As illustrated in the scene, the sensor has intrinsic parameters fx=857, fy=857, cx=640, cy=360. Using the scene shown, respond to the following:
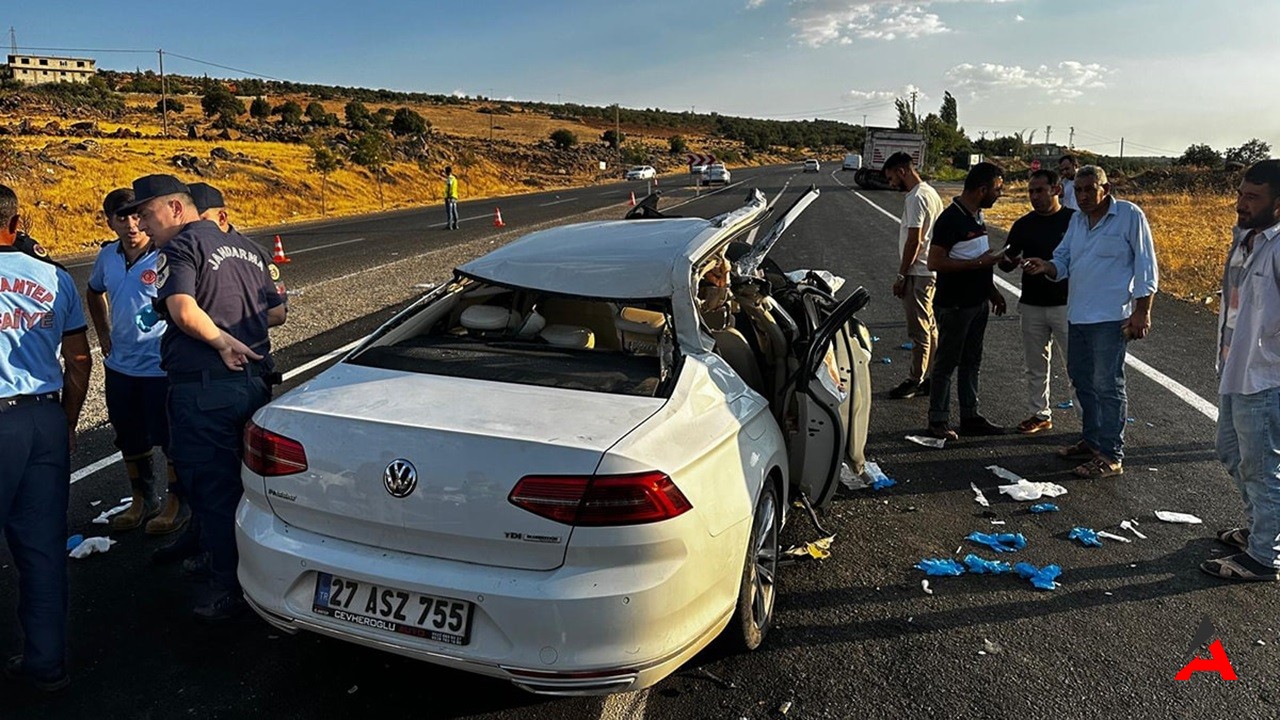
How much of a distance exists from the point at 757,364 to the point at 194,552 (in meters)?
2.90

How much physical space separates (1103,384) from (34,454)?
216 inches

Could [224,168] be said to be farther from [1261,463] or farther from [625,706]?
[1261,463]

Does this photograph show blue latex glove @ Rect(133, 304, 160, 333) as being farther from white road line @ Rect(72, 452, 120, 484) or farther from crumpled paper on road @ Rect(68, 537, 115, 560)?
white road line @ Rect(72, 452, 120, 484)

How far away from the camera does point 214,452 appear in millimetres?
3492

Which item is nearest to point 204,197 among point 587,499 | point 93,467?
point 93,467

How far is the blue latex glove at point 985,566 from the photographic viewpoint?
405 cm

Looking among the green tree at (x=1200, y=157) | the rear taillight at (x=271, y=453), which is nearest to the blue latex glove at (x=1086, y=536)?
the rear taillight at (x=271, y=453)

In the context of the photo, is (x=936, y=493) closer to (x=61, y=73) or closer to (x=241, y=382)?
(x=241, y=382)

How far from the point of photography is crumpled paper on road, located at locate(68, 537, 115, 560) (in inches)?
166

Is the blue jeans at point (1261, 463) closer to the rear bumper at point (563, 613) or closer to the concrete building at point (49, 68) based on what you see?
the rear bumper at point (563, 613)

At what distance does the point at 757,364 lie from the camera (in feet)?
13.6

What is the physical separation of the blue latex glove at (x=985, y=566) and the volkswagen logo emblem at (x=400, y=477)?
9.04 feet

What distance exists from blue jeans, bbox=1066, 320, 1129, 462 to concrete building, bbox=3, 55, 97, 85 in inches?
4269

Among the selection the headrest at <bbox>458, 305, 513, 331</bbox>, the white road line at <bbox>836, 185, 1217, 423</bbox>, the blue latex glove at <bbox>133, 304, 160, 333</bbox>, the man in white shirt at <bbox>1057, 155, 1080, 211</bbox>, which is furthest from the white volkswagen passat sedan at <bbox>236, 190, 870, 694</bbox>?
the man in white shirt at <bbox>1057, 155, 1080, 211</bbox>
